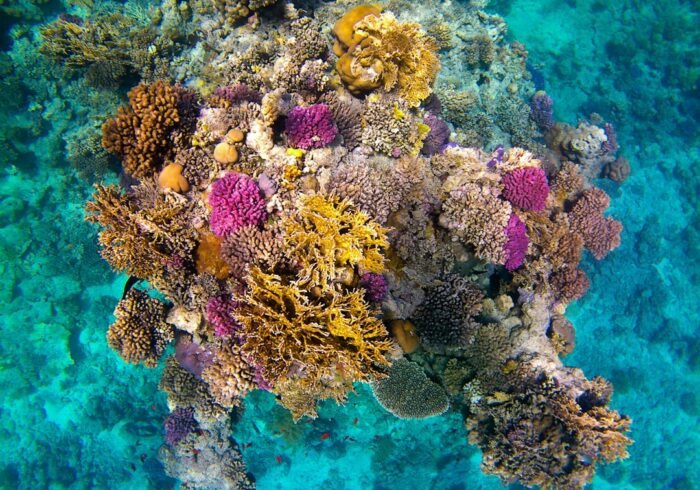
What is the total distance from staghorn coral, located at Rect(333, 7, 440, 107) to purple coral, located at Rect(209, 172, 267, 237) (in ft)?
9.55

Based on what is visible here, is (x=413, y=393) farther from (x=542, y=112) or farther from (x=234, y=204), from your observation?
(x=542, y=112)

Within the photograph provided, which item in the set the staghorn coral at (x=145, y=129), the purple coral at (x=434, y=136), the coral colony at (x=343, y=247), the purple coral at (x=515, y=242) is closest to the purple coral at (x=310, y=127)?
the coral colony at (x=343, y=247)

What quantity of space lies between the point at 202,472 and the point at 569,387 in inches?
353

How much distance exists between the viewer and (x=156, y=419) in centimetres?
1176

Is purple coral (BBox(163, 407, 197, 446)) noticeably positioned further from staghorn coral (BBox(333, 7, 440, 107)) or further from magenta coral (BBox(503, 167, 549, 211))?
magenta coral (BBox(503, 167, 549, 211))

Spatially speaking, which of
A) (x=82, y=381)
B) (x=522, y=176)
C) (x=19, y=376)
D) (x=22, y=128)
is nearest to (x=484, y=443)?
(x=522, y=176)

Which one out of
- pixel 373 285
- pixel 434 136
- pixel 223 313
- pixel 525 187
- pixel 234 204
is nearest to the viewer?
pixel 234 204

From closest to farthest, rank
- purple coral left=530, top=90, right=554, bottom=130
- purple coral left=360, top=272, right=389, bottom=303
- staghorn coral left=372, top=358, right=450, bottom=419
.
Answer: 1. purple coral left=360, top=272, right=389, bottom=303
2. staghorn coral left=372, top=358, right=450, bottom=419
3. purple coral left=530, top=90, right=554, bottom=130

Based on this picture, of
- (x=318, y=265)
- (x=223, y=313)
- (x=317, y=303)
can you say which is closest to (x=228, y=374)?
(x=223, y=313)

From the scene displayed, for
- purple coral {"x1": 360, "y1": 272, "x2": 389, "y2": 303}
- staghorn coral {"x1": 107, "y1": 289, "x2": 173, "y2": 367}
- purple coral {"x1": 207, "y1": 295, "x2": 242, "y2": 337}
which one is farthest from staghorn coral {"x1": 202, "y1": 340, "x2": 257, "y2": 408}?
purple coral {"x1": 360, "y1": 272, "x2": 389, "y2": 303}

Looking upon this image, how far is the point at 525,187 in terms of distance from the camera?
6895 millimetres

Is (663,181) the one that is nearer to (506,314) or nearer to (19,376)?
(506,314)

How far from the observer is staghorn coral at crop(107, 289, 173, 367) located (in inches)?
251

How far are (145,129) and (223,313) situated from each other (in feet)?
10.3
